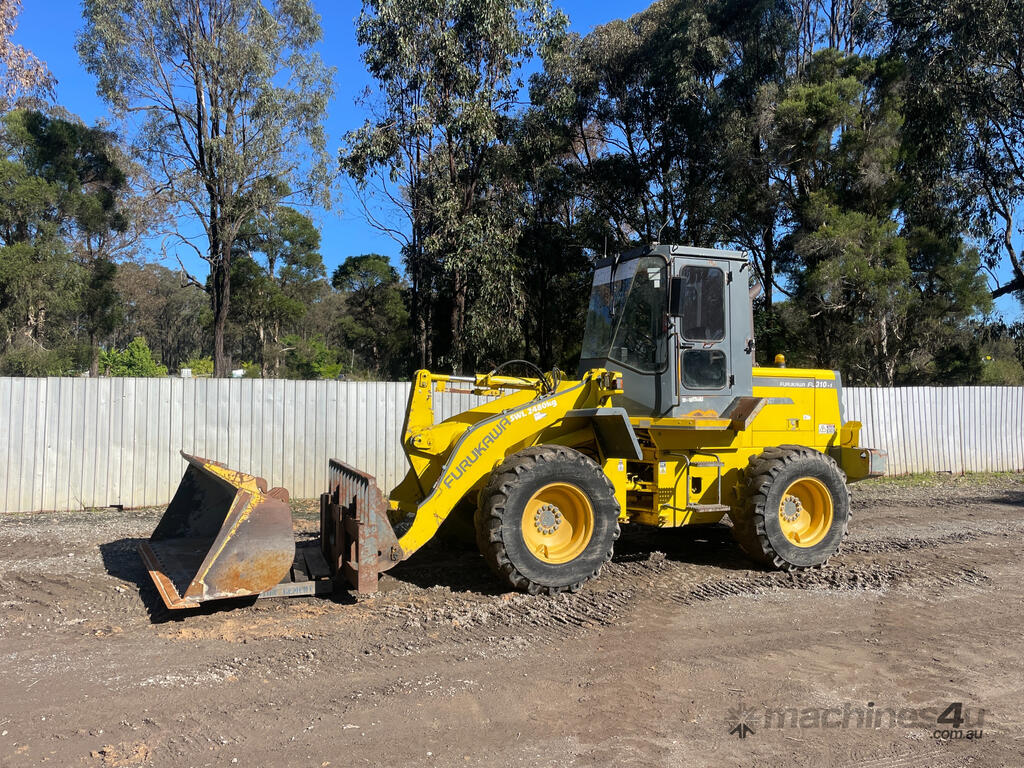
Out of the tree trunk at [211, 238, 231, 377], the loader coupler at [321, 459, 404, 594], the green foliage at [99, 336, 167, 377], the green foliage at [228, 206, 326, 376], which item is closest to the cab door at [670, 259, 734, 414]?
the loader coupler at [321, 459, 404, 594]

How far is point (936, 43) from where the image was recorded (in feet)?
67.1

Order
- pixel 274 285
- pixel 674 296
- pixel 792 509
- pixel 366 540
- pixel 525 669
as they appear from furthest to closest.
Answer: pixel 274 285 → pixel 792 509 → pixel 674 296 → pixel 366 540 → pixel 525 669

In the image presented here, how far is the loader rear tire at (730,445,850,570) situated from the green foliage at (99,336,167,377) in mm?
37416

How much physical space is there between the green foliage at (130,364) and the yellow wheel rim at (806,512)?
1474 inches

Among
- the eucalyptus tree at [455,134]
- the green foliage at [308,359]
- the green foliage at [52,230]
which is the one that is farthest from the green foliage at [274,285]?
the eucalyptus tree at [455,134]

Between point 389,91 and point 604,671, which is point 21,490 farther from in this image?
point 389,91

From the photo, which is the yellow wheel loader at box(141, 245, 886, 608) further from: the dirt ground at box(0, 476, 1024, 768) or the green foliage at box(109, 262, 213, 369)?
the green foliage at box(109, 262, 213, 369)

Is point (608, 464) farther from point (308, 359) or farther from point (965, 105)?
point (308, 359)

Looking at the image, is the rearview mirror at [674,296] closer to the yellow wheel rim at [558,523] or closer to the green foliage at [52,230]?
the yellow wheel rim at [558,523]

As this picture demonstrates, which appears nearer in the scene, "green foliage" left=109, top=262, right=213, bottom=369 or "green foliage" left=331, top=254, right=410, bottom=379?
"green foliage" left=331, top=254, right=410, bottom=379

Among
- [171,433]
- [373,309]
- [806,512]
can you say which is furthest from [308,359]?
[806,512]

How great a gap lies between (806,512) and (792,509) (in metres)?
0.25

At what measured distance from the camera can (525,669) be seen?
4.77m

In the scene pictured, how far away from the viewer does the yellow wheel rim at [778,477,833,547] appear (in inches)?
284
